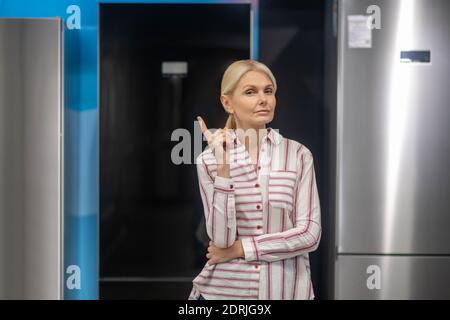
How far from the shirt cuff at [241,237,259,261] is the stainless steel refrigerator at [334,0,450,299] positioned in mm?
732

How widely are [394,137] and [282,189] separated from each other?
2.65ft

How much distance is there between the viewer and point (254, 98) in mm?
1858

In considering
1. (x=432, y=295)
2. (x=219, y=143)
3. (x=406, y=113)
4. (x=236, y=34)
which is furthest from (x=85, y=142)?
(x=432, y=295)

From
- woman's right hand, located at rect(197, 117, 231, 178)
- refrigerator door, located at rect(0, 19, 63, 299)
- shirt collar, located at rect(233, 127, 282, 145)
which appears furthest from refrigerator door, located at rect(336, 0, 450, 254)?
refrigerator door, located at rect(0, 19, 63, 299)

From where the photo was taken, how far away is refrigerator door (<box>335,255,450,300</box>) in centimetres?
240

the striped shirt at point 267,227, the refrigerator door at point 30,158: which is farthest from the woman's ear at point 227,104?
the refrigerator door at point 30,158

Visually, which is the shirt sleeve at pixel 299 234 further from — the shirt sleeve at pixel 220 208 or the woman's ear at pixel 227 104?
the woman's ear at pixel 227 104

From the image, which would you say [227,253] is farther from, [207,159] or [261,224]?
[207,159]

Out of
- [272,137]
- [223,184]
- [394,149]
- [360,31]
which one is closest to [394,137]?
[394,149]

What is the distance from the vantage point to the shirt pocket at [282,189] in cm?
180

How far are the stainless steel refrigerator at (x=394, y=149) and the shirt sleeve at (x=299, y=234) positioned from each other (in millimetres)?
634

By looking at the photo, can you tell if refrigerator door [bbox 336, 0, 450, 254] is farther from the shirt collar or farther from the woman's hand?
the woman's hand

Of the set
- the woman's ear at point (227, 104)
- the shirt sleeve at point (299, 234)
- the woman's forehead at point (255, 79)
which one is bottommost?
the shirt sleeve at point (299, 234)

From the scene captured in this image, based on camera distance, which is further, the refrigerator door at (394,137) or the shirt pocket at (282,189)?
the refrigerator door at (394,137)
